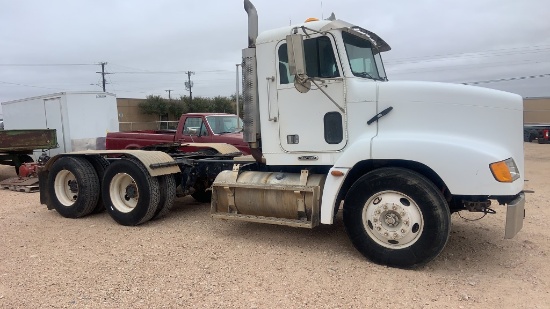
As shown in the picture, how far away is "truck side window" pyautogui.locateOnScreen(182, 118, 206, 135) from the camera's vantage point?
10750 mm

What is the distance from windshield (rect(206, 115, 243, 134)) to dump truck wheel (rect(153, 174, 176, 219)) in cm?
402

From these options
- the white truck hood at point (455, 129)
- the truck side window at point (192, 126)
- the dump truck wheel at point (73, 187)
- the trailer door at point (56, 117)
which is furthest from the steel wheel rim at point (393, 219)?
the trailer door at point (56, 117)

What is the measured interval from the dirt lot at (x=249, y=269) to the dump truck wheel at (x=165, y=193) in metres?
0.20

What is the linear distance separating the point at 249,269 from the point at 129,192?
9.52ft

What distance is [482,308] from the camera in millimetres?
3633

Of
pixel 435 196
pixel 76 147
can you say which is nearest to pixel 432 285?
pixel 435 196

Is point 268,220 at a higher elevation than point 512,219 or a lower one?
lower

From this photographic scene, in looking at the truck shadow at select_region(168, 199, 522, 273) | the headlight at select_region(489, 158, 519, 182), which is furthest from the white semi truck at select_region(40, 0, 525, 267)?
the truck shadow at select_region(168, 199, 522, 273)

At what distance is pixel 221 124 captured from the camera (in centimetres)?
1081

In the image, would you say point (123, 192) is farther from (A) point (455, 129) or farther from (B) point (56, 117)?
(B) point (56, 117)

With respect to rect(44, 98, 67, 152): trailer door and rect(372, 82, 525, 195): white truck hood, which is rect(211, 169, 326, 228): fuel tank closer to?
rect(372, 82, 525, 195): white truck hood

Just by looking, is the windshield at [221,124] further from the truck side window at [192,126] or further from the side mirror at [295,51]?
the side mirror at [295,51]

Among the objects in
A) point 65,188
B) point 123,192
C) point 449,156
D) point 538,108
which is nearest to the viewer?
point 449,156

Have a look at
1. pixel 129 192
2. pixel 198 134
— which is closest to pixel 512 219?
pixel 129 192
